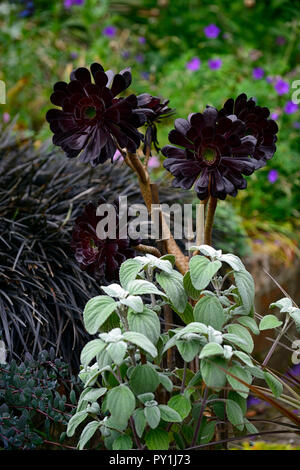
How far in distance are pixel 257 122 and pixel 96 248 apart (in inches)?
22.3

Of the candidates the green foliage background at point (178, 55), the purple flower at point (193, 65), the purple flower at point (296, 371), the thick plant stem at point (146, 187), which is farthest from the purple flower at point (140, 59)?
the thick plant stem at point (146, 187)

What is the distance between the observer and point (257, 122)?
61.0 inches

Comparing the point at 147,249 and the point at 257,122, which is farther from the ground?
the point at 257,122

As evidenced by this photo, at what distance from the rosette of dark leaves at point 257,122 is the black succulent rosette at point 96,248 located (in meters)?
0.41

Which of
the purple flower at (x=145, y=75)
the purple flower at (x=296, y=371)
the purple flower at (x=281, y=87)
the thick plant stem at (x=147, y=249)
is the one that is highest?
the purple flower at (x=145, y=75)

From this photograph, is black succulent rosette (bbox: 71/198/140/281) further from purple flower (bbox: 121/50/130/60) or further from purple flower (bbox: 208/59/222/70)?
purple flower (bbox: 121/50/130/60)

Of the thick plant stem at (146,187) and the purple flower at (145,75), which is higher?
the purple flower at (145,75)

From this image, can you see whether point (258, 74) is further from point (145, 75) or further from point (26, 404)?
point (26, 404)

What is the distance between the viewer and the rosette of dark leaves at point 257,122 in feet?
5.05

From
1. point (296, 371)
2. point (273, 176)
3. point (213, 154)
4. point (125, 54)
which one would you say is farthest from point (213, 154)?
point (125, 54)

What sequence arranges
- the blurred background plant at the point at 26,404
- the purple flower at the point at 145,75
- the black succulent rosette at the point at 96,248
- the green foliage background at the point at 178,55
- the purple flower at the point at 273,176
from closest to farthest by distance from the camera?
the blurred background plant at the point at 26,404 < the black succulent rosette at the point at 96,248 < the purple flower at the point at 273,176 < the green foliage background at the point at 178,55 < the purple flower at the point at 145,75

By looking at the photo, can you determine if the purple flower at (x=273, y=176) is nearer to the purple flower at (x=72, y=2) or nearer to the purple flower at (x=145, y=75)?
the purple flower at (x=145, y=75)

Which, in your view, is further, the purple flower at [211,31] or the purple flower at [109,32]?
the purple flower at [109,32]

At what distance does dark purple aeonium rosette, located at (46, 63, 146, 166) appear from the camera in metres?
1.42
